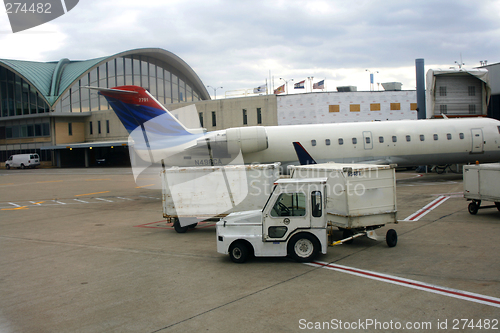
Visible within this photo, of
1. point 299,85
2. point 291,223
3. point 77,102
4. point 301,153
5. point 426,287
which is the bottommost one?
point 426,287

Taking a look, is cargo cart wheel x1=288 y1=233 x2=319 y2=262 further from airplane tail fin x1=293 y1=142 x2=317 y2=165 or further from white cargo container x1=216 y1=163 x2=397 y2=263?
airplane tail fin x1=293 y1=142 x2=317 y2=165

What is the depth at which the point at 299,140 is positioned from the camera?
24000 millimetres

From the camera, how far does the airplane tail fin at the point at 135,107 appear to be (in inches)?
861

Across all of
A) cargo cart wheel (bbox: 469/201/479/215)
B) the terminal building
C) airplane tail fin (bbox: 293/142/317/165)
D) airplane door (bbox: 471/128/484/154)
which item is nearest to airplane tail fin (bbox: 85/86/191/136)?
airplane tail fin (bbox: 293/142/317/165)

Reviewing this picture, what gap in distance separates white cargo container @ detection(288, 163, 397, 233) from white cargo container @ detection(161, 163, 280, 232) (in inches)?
124

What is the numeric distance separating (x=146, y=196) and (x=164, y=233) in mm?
11692

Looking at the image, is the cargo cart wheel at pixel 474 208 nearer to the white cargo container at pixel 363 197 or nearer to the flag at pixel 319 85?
the white cargo container at pixel 363 197

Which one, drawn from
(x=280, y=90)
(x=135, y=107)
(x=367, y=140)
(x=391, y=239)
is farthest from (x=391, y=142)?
(x=280, y=90)

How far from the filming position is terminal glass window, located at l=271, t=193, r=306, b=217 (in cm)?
945

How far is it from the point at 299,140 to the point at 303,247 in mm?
15043

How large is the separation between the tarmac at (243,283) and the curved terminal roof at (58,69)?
220ft

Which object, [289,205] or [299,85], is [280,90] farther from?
[289,205]

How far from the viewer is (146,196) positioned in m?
25.0

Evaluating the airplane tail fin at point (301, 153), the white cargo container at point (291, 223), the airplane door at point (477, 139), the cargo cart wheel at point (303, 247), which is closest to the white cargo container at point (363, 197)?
the white cargo container at point (291, 223)
